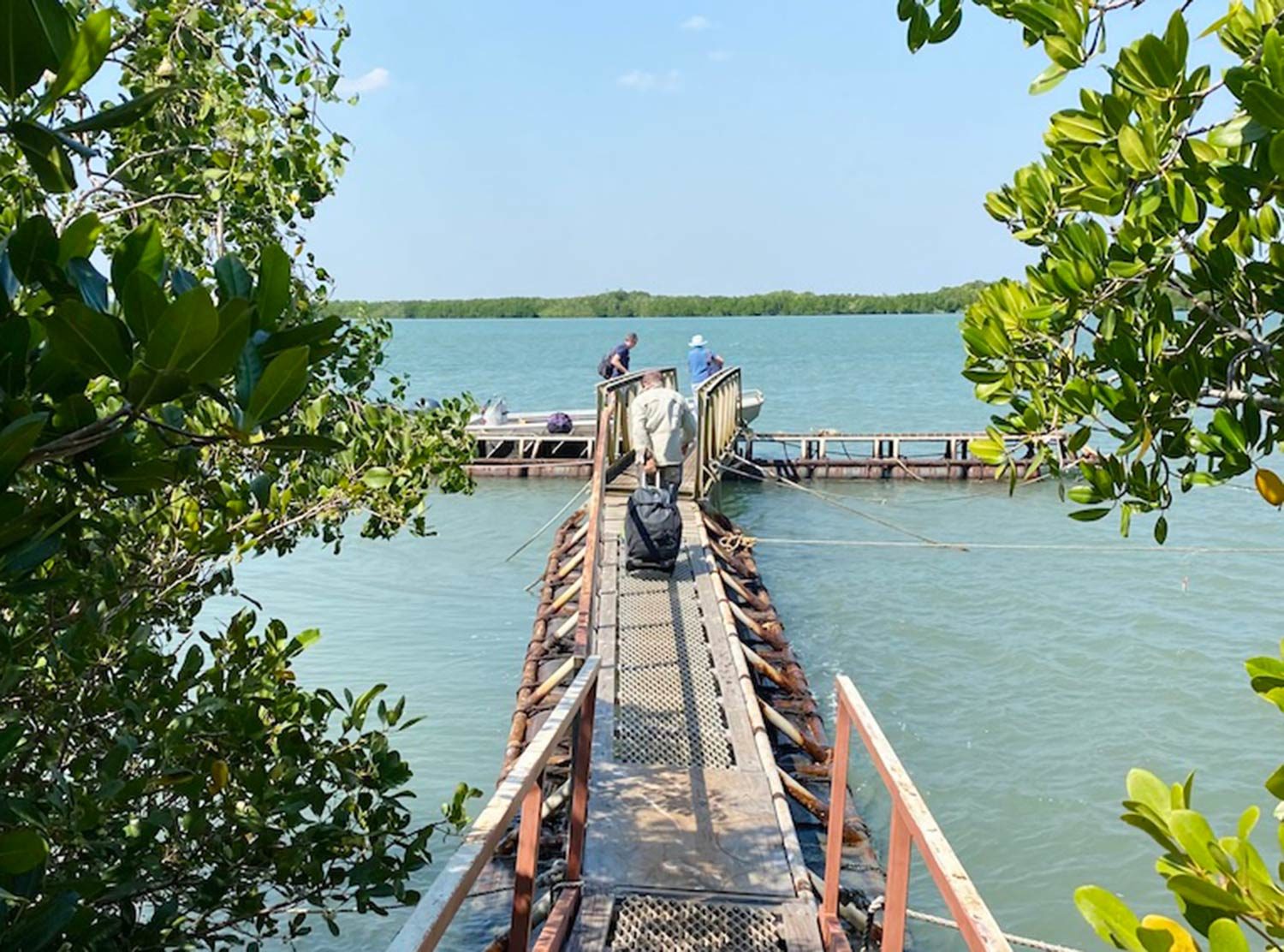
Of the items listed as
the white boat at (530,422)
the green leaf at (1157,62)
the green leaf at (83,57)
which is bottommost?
the white boat at (530,422)

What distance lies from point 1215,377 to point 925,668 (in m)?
9.14

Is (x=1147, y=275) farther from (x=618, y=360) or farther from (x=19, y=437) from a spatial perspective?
(x=618, y=360)

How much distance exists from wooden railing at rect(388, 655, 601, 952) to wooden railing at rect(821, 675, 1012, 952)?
835 millimetres

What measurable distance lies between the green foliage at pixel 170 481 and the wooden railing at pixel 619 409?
728cm

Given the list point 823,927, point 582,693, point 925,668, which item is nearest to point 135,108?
point 582,693

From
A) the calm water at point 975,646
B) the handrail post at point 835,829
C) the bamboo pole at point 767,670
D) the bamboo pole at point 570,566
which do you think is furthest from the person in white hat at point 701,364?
the handrail post at point 835,829

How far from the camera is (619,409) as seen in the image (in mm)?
12906

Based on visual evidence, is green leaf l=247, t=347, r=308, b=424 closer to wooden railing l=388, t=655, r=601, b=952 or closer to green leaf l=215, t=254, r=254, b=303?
green leaf l=215, t=254, r=254, b=303

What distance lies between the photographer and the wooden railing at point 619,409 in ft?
38.8

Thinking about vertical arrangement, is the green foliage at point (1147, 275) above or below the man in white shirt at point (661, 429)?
above

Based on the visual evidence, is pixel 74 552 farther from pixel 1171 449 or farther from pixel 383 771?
pixel 1171 449

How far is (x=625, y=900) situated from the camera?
4.25 metres

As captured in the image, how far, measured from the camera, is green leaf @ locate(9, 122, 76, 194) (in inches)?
53.2

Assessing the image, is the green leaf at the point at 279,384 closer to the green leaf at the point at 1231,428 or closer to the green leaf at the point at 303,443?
the green leaf at the point at 303,443
